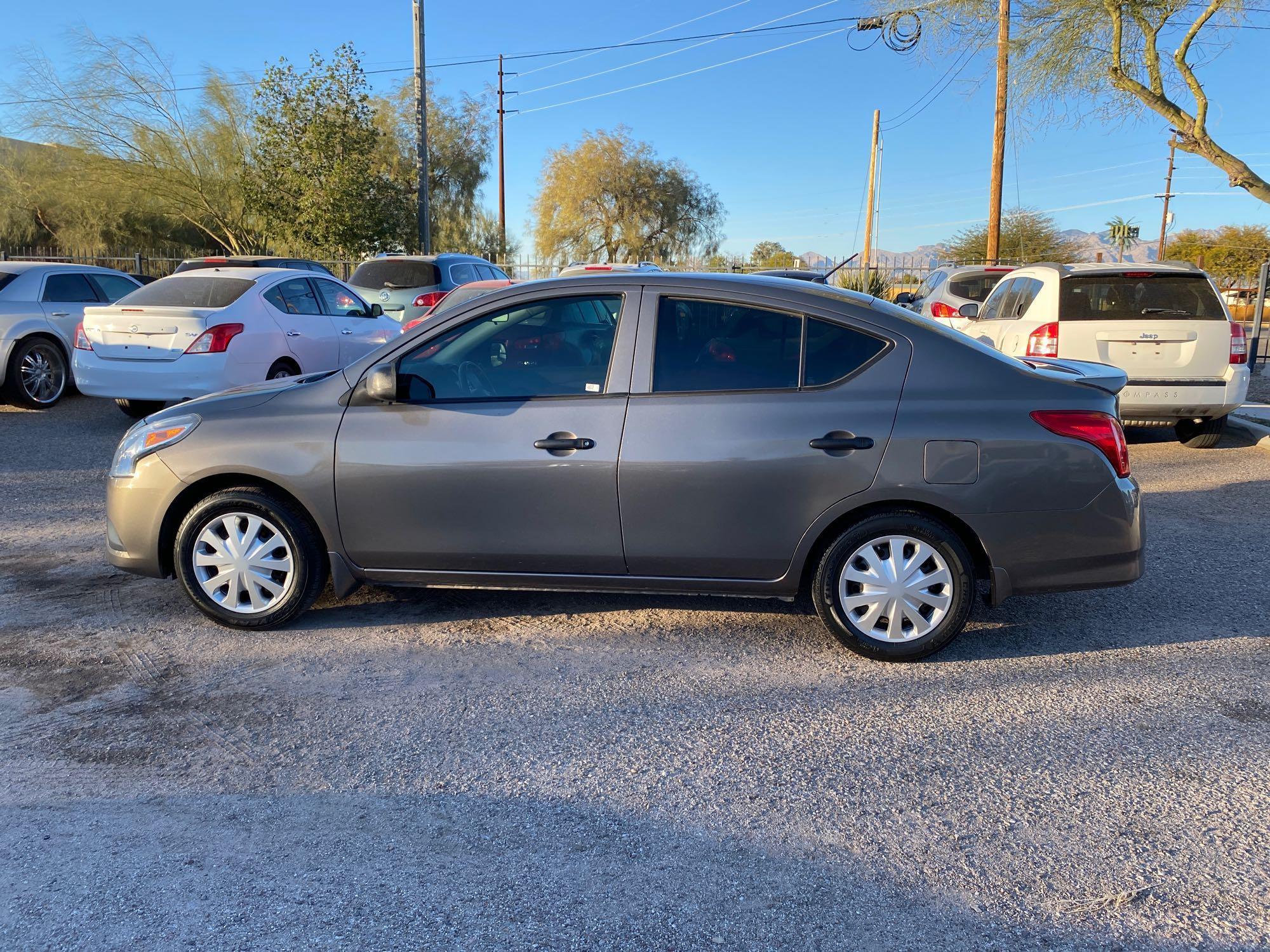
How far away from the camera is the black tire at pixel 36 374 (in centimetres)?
1139

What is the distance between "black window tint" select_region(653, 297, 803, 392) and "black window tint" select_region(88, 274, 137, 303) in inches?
393

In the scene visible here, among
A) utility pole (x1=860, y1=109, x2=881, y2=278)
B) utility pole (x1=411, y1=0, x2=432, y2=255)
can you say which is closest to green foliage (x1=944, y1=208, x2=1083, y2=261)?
utility pole (x1=860, y1=109, x2=881, y2=278)

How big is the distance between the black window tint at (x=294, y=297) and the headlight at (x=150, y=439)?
217 inches

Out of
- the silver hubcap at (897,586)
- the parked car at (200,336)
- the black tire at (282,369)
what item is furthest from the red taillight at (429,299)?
the silver hubcap at (897,586)

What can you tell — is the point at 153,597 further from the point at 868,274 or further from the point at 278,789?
the point at 868,274

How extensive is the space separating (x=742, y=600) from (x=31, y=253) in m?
32.3

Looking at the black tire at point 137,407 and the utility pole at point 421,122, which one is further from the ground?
the utility pole at point 421,122

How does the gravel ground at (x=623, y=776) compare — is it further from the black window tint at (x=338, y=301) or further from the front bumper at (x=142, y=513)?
the black window tint at (x=338, y=301)

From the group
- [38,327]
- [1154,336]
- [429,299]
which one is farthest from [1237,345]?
[38,327]

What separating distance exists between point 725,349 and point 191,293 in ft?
24.1

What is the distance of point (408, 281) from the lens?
15.1 m

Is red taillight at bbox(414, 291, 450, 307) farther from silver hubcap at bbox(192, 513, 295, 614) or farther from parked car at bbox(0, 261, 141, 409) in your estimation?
silver hubcap at bbox(192, 513, 295, 614)

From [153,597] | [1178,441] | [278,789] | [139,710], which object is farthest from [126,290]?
[1178,441]

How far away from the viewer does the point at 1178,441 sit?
1025cm
